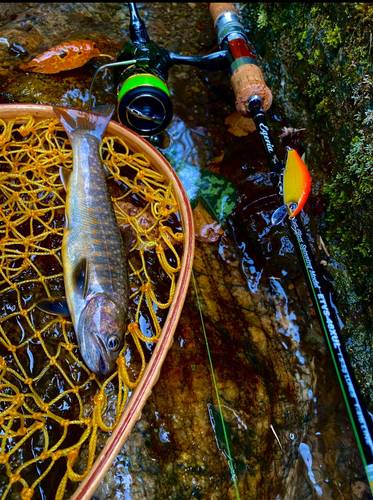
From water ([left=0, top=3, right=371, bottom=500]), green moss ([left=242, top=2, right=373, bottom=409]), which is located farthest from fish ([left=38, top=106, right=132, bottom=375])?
green moss ([left=242, top=2, right=373, bottom=409])

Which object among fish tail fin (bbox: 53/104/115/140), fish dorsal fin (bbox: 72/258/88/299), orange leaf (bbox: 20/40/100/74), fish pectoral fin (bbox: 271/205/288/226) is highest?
orange leaf (bbox: 20/40/100/74)

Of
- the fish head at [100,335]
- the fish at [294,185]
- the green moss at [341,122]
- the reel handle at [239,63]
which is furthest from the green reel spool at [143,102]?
the fish head at [100,335]

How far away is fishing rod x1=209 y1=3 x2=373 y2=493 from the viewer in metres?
1.69

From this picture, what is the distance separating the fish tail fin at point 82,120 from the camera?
2682 millimetres

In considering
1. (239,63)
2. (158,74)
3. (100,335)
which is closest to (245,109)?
(239,63)

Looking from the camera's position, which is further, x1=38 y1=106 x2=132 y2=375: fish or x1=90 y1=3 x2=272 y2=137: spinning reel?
x1=90 y1=3 x2=272 y2=137: spinning reel

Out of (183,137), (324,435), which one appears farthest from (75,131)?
(324,435)

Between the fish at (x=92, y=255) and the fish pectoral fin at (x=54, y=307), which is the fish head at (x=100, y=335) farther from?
the fish pectoral fin at (x=54, y=307)

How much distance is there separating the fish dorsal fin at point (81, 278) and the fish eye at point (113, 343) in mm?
302

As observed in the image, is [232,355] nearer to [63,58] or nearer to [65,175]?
[65,175]

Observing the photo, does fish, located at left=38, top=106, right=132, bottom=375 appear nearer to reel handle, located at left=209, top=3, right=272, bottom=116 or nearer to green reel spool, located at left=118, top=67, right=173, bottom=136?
green reel spool, located at left=118, top=67, right=173, bottom=136

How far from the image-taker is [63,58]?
3.46 metres

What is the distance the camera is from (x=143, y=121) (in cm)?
302

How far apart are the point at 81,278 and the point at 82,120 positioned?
1177 mm
